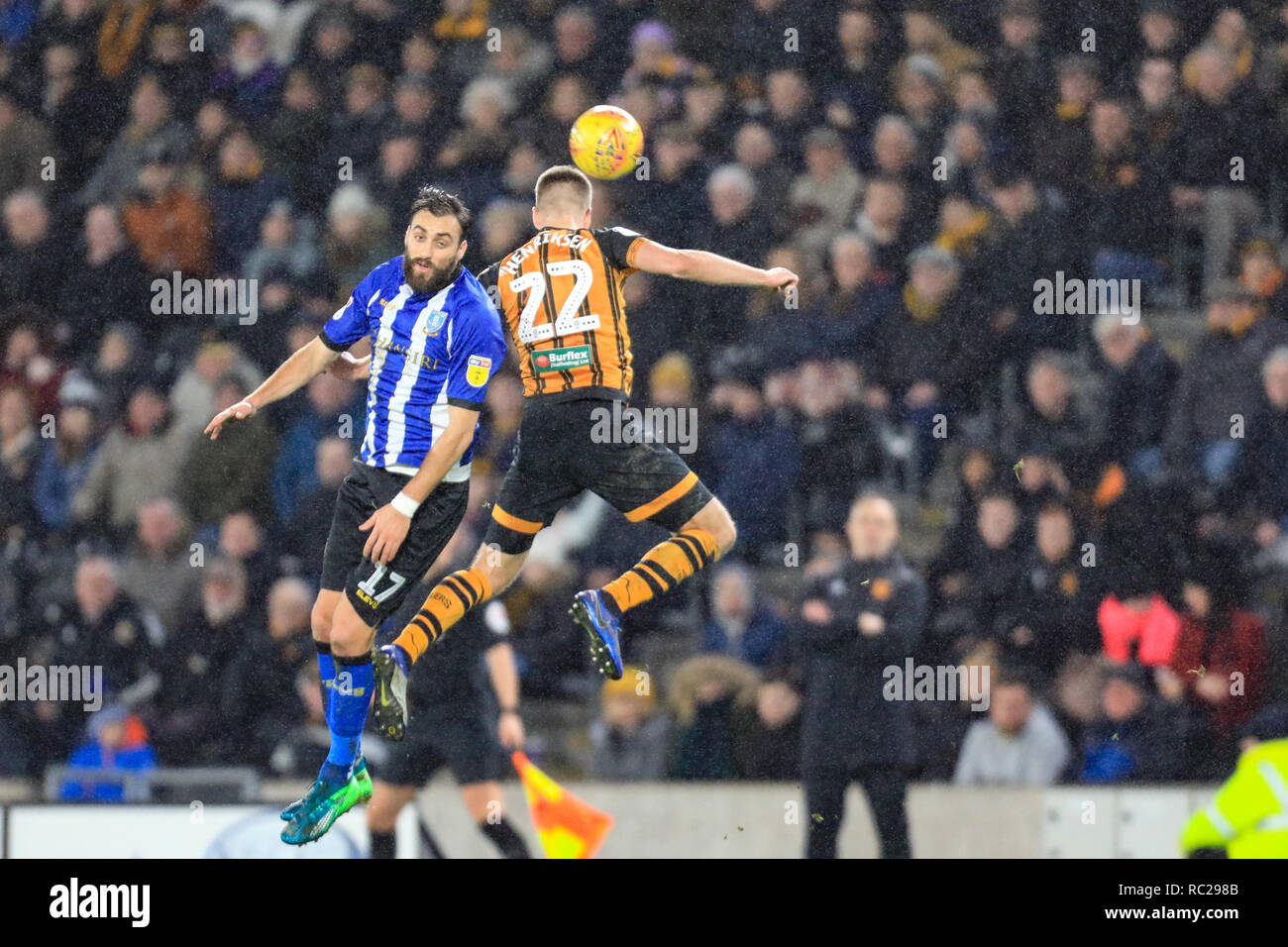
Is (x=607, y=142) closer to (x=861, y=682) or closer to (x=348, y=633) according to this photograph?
(x=348, y=633)

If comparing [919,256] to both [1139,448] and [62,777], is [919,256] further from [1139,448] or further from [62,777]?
[62,777]

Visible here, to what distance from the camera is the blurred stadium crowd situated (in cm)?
1013

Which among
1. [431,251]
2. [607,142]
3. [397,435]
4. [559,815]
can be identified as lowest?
[559,815]

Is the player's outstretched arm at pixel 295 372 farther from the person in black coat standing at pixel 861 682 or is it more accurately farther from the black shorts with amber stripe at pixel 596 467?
the person in black coat standing at pixel 861 682

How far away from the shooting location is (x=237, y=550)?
35.4ft

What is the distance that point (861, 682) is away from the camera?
31.3ft

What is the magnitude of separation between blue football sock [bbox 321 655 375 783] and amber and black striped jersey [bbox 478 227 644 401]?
1319 millimetres

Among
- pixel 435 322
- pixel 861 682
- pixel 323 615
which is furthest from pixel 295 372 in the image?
pixel 861 682

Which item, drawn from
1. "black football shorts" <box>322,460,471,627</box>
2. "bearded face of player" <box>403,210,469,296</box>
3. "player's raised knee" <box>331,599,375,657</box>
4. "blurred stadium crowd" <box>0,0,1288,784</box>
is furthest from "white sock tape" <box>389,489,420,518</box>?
"blurred stadium crowd" <box>0,0,1288,784</box>

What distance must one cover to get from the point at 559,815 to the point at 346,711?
89.4 inches

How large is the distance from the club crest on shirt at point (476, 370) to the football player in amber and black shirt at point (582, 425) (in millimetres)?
354

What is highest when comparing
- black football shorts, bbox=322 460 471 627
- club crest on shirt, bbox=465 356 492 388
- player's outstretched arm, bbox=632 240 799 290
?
player's outstretched arm, bbox=632 240 799 290

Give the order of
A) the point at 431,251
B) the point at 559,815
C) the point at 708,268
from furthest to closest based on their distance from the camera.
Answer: the point at 559,815 → the point at 431,251 → the point at 708,268

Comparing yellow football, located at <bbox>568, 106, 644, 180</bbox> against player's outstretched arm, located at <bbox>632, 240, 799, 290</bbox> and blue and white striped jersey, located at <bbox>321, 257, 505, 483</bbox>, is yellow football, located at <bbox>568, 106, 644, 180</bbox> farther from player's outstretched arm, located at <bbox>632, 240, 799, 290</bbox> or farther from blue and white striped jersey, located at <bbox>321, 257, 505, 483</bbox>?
blue and white striped jersey, located at <bbox>321, 257, 505, 483</bbox>
